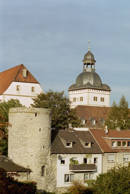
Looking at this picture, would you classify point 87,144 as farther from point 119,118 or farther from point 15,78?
point 15,78

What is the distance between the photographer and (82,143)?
184 feet

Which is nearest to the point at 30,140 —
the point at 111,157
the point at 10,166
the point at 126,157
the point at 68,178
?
the point at 10,166

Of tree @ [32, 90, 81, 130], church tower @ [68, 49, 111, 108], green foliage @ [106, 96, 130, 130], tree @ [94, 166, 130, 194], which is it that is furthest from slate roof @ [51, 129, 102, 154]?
church tower @ [68, 49, 111, 108]

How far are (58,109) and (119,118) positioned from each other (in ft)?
38.0

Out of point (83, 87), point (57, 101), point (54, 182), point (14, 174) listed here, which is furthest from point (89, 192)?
point (83, 87)

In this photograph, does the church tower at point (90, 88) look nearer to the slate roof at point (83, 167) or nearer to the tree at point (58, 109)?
the tree at point (58, 109)

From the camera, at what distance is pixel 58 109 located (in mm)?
69375

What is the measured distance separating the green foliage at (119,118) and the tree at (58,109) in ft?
19.2

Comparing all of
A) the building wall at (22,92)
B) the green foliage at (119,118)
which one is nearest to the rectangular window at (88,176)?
the green foliage at (119,118)

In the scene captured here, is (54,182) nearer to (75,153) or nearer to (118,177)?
(75,153)

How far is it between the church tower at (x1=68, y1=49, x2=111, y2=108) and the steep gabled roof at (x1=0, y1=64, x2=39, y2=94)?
31214 mm

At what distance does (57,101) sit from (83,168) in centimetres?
1901

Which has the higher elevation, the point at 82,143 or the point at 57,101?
the point at 57,101

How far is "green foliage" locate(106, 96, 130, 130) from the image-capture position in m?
72.8
